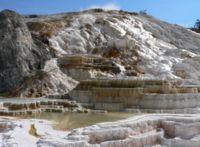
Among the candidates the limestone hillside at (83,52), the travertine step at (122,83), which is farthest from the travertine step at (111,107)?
the limestone hillside at (83,52)

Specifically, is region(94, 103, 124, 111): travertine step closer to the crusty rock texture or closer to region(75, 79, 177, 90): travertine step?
region(75, 79, 177, 90): travertine step

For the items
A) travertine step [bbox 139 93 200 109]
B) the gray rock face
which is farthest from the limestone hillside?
travertine step [bbox 139 93 200 109]

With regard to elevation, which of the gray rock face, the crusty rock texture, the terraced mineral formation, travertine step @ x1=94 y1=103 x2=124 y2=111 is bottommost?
the crusty rock texture

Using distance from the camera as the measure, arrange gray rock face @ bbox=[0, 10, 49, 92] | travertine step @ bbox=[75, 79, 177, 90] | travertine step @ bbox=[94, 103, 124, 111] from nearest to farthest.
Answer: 1. travertine step @ bbox=[94, 103, 124, 111]
2. travertine step @ bbox=[75, 79, 177, 90]
3. gray rock face @ bbox=[0, 10, 49, 92]

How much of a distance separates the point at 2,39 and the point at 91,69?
5373 mm

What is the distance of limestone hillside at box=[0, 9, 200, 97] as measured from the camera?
76.5 feet

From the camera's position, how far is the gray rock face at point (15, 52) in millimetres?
24016

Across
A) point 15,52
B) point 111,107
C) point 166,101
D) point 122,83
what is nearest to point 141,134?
point 166,101

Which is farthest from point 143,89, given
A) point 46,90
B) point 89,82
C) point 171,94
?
point 46,90

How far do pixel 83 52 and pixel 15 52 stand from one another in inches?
243

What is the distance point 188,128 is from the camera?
40.0 ft

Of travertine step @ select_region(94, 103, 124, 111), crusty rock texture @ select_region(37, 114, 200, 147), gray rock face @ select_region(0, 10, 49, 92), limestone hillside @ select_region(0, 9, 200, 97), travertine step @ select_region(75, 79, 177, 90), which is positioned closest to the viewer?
crusty rock texture @ select_region(37, 114, 200, 147)

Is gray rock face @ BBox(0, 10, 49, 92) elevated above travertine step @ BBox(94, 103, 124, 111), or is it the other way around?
gray rock face @ BBox(0, 10, 49, 92)

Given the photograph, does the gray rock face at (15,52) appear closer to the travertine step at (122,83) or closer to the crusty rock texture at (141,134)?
the travertine step at (122,83)
